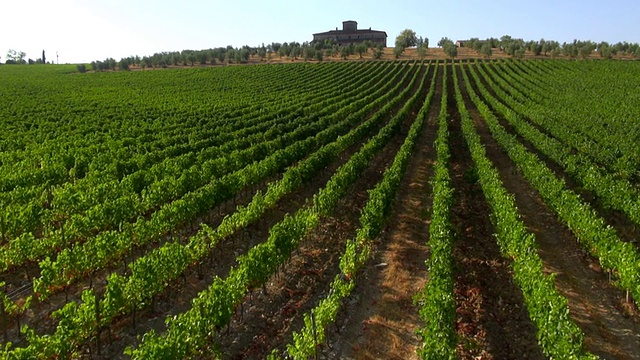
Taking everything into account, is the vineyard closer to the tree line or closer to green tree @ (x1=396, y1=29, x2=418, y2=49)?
the tree line

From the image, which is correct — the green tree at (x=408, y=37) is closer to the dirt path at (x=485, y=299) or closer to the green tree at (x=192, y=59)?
the green tree at (x=192, y=59)

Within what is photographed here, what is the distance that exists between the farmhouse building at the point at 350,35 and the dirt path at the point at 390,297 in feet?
491

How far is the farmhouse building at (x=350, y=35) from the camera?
161625 mm

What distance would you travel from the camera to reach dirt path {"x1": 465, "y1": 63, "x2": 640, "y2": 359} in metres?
11.4

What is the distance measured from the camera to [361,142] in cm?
3391

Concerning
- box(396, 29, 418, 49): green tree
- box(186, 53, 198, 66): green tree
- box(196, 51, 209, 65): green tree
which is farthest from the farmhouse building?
box(186, 53, 198, 66): green tree

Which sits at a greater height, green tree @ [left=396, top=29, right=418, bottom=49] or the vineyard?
green tree @ [left=396, top=29, right=418, bottom=49]

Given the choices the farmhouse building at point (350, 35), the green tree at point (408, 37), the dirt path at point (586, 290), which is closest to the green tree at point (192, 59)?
the farmhouse building at point (350, 35)

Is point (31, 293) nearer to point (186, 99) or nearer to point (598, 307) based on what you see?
point (598, 307)

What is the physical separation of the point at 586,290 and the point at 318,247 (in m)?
8.82

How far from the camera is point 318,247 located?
16484 millimetres

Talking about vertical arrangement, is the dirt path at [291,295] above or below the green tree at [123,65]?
below

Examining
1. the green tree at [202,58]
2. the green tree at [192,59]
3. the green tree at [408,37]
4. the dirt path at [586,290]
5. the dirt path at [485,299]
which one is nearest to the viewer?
the dirt path at [485,299]

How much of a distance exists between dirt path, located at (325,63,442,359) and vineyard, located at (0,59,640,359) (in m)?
0.06
